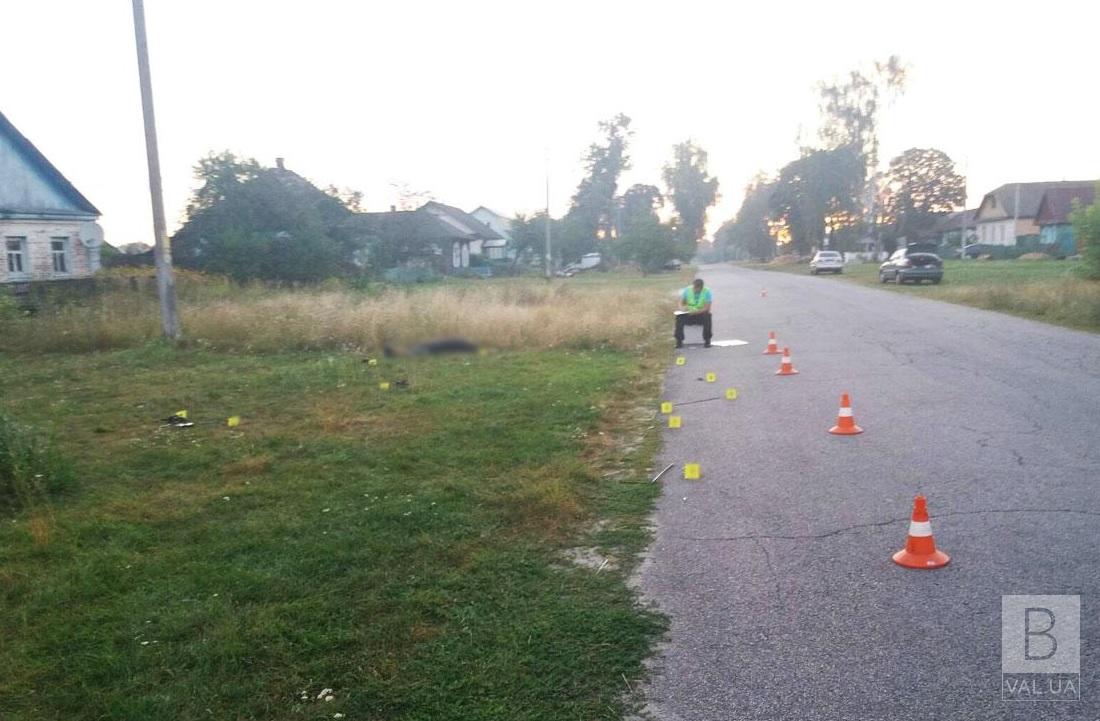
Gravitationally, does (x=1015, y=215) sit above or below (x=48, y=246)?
above

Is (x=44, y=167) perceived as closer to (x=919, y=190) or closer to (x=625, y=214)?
A: (x=625, y=214)

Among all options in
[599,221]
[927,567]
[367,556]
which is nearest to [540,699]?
[367,556]

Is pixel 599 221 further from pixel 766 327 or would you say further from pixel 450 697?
pixel 450 697

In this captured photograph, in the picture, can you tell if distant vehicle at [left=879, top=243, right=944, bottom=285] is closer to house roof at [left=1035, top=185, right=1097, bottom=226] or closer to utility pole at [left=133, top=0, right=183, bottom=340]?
utility pole at [left=133, top=0, right=183, bottom=340]

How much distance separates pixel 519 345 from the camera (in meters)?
14.2

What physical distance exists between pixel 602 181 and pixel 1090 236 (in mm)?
66071

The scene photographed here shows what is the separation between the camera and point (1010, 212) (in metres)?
78.2

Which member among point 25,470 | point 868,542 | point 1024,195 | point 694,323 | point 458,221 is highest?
point 1024,195

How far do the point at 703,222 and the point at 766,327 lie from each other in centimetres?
8380

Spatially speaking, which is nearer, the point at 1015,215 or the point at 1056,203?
the point at 1056,203

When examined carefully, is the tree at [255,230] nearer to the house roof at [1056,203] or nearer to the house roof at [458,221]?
the house roof at [458,221]

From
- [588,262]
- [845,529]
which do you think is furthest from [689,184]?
[845,529]

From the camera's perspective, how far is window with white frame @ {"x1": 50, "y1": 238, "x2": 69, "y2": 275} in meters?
31.6

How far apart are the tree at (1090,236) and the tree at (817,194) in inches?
1703
